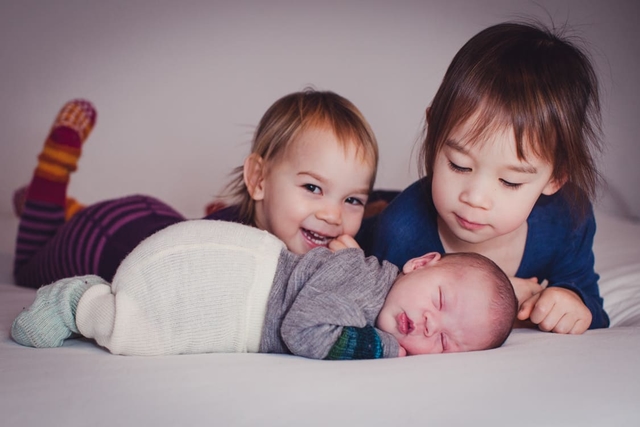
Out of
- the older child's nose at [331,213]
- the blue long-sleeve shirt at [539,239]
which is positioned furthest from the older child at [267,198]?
the blue long-sleeve shirt at [539,239]

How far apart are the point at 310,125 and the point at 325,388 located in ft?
2.59

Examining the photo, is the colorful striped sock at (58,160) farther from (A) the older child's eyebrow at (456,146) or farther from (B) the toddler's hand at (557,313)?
(B) the toddler's hand at (557,313)

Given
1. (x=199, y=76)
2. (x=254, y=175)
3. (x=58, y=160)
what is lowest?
(x=58, y=160)

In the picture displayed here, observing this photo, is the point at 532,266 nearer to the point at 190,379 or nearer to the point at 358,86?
the point at 190,379

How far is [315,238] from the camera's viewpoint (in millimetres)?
1536

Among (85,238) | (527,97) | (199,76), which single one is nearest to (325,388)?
(527,97)

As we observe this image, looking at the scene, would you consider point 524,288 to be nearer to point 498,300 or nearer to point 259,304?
point 498,300

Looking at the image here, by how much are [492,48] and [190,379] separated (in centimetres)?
80

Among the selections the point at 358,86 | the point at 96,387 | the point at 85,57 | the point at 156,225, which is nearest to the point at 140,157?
the point at 85,57

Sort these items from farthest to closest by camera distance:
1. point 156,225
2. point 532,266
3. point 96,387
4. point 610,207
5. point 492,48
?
point 610,207 → point 156,225 → point 532,266 → point 492,48 → point 96,387

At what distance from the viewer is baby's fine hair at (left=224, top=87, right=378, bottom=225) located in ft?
4.94

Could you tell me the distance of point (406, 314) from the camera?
1.09 meters

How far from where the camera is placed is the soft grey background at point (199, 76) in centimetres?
252

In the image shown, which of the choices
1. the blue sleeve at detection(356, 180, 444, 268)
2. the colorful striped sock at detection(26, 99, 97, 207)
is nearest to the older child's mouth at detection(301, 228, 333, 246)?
the blue sleeve at detection(356, 180, 444, 268)
